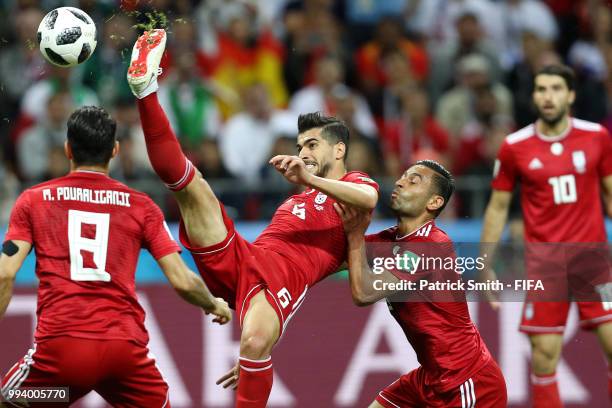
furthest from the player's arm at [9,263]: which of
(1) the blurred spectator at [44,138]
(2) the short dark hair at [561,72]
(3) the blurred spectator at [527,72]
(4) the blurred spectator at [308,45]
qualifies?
(3) the blurred spectator at [527,72]

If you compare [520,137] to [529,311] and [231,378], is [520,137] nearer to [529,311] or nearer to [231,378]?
[529,311]

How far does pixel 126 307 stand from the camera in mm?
5727

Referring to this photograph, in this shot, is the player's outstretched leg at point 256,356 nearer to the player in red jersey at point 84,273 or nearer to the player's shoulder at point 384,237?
the player in red jersey at point 84,273

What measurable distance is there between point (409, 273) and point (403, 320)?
0.29m

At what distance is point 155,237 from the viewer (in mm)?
5816

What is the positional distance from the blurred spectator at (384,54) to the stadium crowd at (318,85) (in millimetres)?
18

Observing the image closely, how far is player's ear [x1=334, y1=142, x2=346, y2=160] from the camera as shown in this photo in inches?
260

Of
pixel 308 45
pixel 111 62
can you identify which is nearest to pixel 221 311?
pixel 111 62

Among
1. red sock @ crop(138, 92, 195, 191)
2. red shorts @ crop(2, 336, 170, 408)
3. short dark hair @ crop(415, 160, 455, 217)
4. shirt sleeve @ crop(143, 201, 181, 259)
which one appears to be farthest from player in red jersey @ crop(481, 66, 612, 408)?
red shorts @ crop(2, 336, 170, 408)

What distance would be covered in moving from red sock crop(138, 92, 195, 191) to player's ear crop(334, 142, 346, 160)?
0.98 m

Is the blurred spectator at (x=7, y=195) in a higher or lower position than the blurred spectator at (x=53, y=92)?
lower

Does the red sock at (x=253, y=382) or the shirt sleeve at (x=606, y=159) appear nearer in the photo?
the red sock at (x=253, y=382)

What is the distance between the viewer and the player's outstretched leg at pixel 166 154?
5879 millimetres

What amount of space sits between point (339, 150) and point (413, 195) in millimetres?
580
